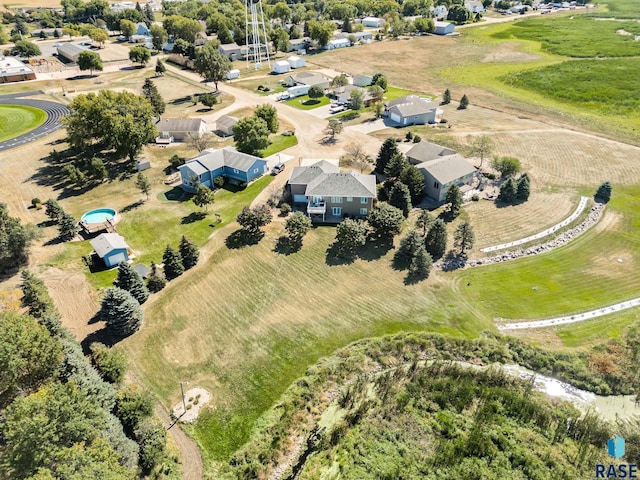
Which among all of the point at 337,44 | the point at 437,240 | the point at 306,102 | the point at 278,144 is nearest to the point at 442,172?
the point at 437,240

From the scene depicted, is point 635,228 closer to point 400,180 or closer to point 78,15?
point 400,180

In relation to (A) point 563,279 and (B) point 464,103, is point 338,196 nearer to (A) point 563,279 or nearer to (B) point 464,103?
(A) point 563,279

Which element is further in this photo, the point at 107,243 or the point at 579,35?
the point at 579,35

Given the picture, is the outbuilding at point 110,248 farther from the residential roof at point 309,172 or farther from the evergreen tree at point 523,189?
the evergreen tree at point 523,189

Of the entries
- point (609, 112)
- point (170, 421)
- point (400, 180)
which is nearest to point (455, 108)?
point (609, 112)

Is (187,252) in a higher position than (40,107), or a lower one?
lower

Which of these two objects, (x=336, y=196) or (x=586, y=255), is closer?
(x=586, y=255)
